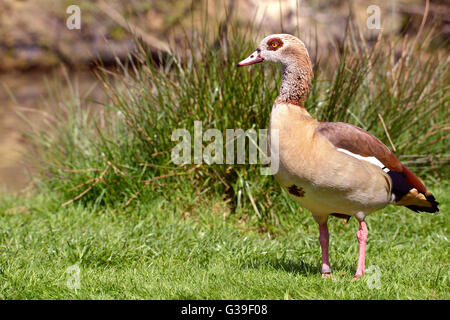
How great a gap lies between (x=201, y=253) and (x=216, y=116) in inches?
61.6

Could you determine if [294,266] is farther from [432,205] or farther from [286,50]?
[286,50]

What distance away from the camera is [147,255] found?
482cm

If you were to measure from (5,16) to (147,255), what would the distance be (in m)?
13.6

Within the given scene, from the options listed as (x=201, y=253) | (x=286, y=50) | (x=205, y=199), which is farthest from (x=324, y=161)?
(x=205, y=199)

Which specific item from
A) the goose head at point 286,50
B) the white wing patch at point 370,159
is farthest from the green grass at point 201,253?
the goose head at point 286,50

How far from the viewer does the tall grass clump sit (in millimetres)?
5766

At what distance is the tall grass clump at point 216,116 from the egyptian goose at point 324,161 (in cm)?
150

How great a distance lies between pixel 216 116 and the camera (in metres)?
5.78

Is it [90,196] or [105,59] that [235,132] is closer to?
[90,196]

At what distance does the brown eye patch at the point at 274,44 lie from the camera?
13.5ft

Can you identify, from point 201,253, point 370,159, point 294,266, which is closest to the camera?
point 370,159

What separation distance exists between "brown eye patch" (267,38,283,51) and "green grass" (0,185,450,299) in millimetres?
1619
